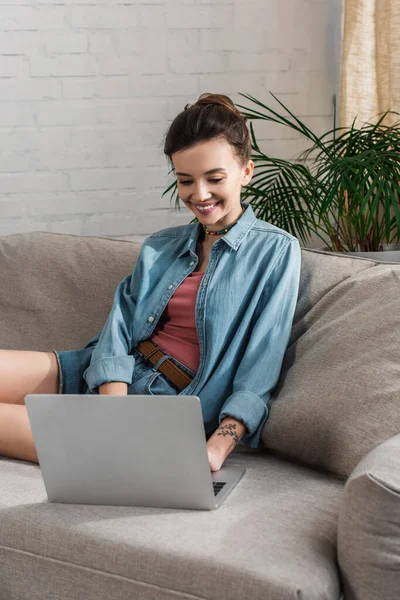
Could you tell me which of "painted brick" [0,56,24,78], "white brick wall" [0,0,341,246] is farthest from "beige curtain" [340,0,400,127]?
"painted brick" [0,56,24,78]

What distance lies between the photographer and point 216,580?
1.22 meters

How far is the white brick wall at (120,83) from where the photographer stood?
111 inches

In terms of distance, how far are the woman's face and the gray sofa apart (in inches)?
9.0

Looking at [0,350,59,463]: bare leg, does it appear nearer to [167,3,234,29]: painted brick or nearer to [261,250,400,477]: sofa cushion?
[261,250,400,477]: sofa cushion

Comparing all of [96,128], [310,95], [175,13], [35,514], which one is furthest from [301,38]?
[35,514]

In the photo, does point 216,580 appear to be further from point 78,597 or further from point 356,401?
point 356,401

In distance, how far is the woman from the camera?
5.73ft

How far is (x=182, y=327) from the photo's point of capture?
6.24 feet

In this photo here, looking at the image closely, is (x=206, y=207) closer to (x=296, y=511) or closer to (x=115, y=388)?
Result: (x=115, y=388)

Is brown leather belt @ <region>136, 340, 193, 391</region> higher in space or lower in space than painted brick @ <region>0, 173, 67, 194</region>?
lower

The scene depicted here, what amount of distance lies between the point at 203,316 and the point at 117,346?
0.21 meters

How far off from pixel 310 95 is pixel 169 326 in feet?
4.74

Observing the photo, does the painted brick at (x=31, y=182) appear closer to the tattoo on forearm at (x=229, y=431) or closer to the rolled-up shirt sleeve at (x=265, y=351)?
the rolled-up shirt sleeve at (x=265, y=351)

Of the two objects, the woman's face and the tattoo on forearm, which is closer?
the tattoo on forearm
